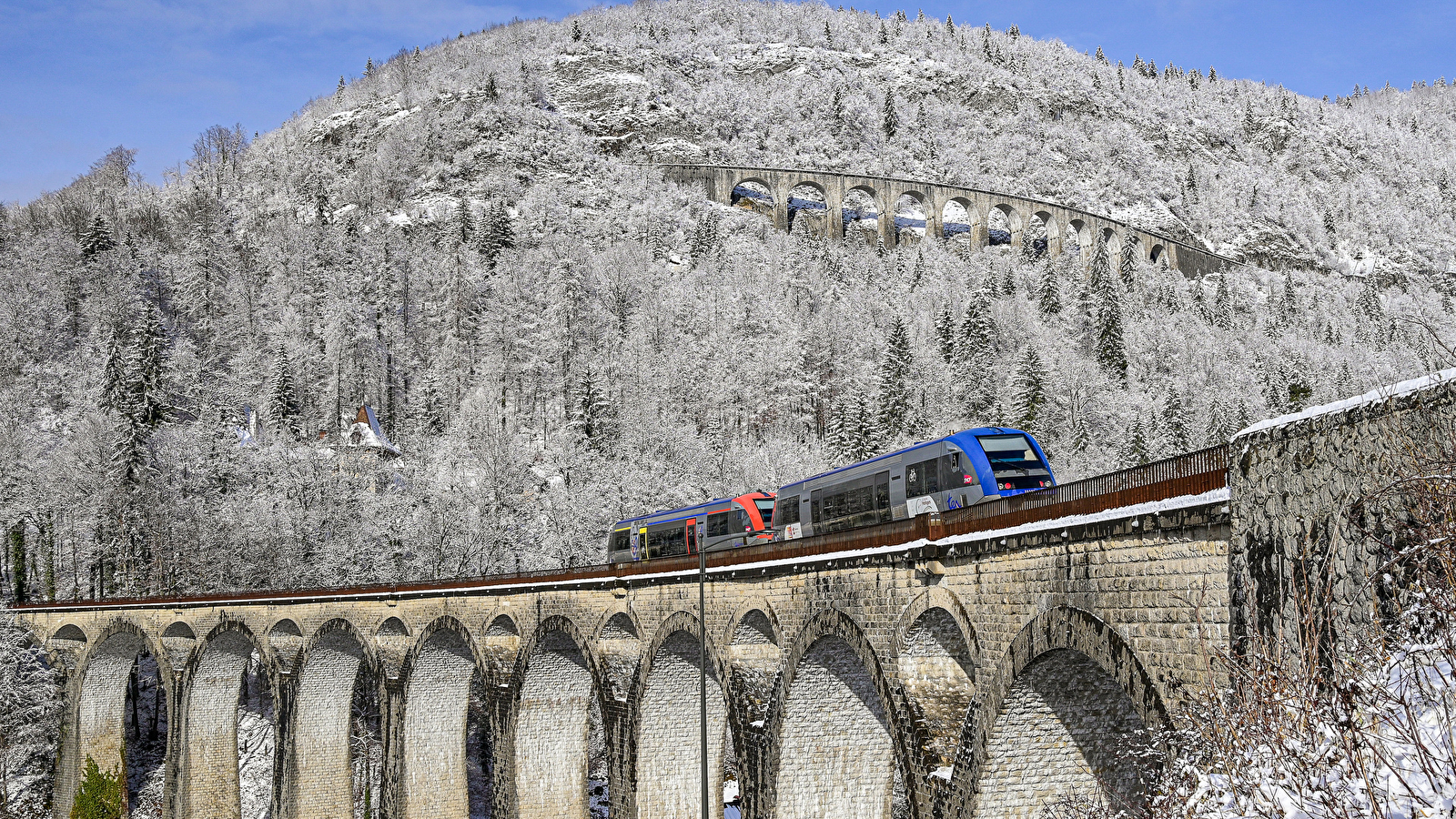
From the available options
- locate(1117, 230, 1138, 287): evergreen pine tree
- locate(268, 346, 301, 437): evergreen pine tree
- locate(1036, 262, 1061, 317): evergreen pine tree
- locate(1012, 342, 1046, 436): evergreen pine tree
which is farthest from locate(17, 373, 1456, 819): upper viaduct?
locate(1117, 230, 1138, 287): evergreen pine tree

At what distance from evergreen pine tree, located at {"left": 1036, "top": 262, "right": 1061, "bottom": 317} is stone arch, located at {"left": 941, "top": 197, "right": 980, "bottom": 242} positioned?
37.0 metres

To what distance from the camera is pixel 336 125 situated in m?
150

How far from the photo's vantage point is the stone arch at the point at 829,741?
2355 cm

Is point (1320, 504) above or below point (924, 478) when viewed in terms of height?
below

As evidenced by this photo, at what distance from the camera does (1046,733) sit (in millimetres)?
16438

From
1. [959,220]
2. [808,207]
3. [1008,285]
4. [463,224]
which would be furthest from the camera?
[959,220]

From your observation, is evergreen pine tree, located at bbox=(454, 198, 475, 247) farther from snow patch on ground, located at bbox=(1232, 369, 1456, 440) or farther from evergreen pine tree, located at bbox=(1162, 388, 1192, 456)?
snow patch on ground, located at bbox=(1232, 369, 1456, 440)

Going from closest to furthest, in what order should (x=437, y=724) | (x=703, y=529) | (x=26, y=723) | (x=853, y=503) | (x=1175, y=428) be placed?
(x=853, y=503) < (x=703, y=529) < (x=437, y=724) < (x=26, y=723) < (x=1175, y=428)

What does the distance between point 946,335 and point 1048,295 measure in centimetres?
1276

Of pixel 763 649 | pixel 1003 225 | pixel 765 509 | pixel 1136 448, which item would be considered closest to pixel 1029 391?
pixel 1136 448

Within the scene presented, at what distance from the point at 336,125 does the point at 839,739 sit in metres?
147

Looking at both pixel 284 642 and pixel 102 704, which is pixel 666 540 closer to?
pixel 284 642

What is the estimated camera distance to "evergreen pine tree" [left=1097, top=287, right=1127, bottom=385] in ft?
266

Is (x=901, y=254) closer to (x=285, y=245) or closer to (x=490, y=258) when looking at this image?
(x=490, y=258)
